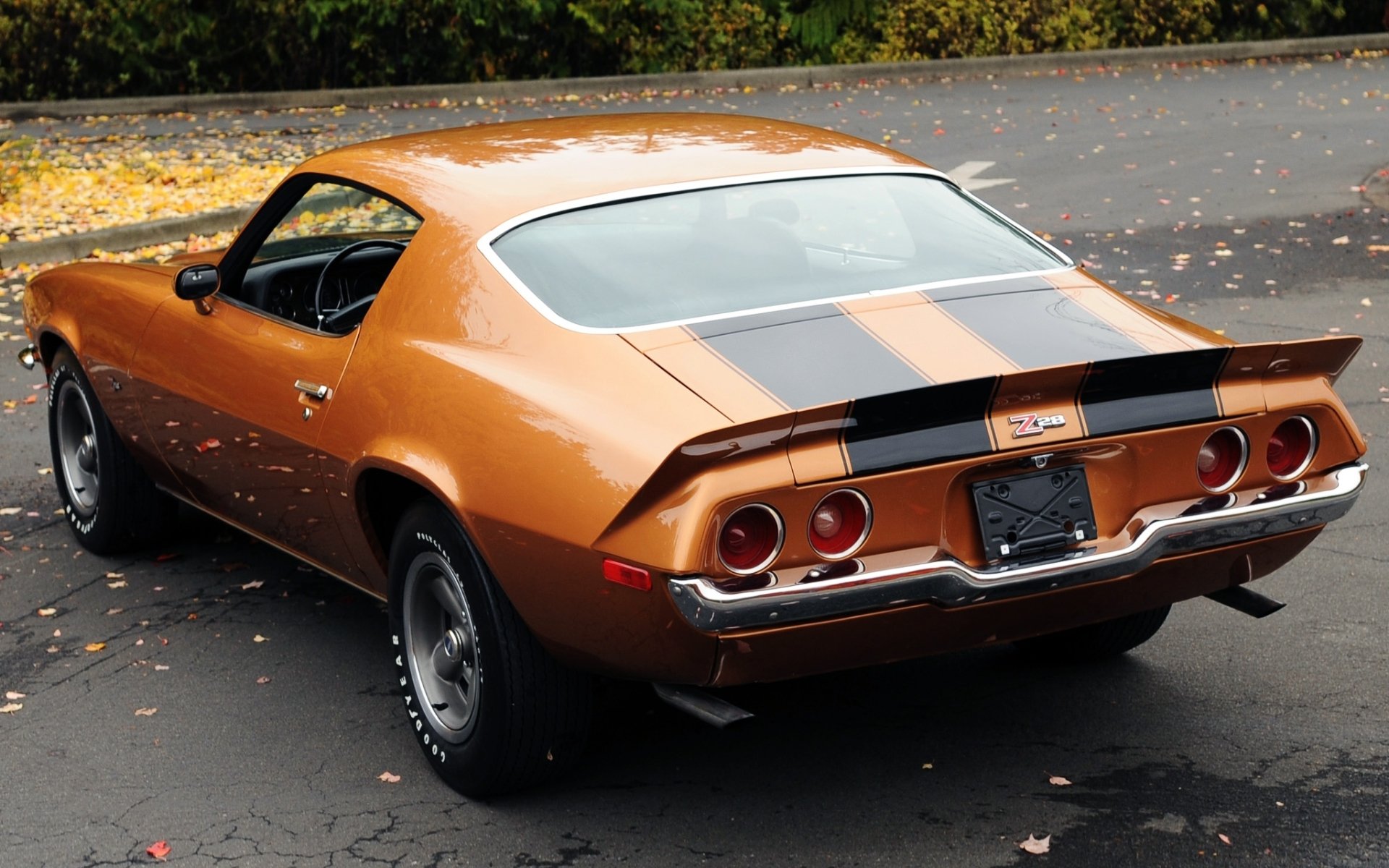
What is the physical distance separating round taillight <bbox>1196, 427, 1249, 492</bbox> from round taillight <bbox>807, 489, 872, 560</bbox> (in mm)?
910

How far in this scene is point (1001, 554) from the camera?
352 centimetres

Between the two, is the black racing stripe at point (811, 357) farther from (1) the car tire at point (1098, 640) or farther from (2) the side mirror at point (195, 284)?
(2) the side mirror at point (195, 284)

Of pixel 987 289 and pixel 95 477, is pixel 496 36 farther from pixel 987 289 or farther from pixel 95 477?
pixel 987 289

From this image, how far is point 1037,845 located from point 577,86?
17.6 meters

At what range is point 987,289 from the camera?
163 inches

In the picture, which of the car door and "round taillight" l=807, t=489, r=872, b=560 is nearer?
"round taillight" l=807, t=489, r=872, b=560

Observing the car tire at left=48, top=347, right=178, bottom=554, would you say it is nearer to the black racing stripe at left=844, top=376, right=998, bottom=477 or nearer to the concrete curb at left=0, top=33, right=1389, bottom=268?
the black racing stripe at left=844, top=376, right=998, bottom=477

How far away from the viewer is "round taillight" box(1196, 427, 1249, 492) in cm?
381

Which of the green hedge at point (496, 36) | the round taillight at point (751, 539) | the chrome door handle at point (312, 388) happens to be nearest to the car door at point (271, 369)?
the chrome door handle at point (312, 388)

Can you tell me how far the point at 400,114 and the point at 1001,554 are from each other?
1687cm

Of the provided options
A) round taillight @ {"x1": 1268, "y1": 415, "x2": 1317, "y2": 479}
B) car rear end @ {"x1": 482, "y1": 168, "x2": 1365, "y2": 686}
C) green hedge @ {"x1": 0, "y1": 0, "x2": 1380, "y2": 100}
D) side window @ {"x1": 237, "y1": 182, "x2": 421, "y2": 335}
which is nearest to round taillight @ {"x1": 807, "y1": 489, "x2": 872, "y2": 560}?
car rear end @ {"x1": 482, "y1": 168, "x2": 1365, "y2": 686}

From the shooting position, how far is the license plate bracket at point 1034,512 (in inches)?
138

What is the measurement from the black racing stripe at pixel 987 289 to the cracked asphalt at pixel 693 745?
1163 millimetres

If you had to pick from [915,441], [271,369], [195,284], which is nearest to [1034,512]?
[915,441]
